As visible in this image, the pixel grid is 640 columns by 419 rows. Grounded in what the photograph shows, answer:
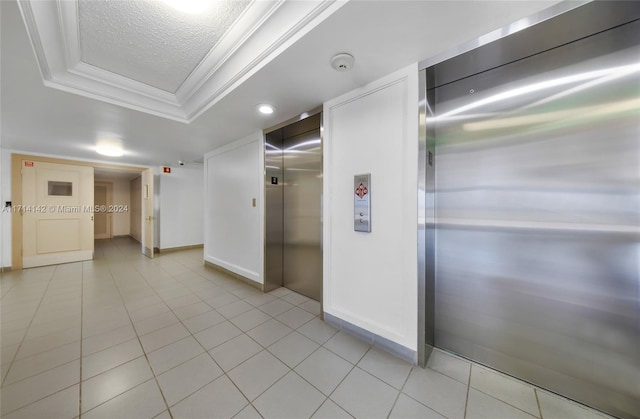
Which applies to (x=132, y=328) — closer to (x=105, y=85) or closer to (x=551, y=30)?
(x=105, y=85)

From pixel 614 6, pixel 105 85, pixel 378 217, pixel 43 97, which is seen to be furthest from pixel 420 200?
pixel 43 97

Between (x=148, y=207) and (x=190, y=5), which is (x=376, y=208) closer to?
(x=190, y=5)

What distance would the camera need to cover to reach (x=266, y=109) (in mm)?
2438

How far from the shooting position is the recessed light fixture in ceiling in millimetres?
1373

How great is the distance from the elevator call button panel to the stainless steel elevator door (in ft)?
2.01

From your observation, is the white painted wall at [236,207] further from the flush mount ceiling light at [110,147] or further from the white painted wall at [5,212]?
the white painted wall at [5,212]

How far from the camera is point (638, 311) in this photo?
126cm

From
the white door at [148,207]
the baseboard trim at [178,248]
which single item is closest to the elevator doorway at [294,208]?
the white door at [148,207]

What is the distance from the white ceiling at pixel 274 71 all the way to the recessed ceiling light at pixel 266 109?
0.08 metres

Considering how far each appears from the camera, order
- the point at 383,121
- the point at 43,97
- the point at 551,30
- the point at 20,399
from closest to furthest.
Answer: the point at 551,30 < the point at 20,399 < the point at 383,121 < the point at 43,97

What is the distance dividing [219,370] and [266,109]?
2529mm

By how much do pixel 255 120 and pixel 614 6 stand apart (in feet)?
9.62

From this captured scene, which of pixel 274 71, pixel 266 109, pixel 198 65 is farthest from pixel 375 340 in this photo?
pixel 198 65

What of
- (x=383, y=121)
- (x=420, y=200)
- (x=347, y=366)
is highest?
(x=383, y=121)
